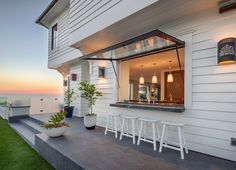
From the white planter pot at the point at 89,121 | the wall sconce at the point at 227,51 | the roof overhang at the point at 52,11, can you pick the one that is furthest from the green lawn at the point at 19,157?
the roof overhang at the point at 52,11

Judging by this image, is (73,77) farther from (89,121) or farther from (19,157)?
(19,157)

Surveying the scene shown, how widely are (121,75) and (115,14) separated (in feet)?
6.30

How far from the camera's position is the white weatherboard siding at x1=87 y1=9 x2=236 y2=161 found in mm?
2594

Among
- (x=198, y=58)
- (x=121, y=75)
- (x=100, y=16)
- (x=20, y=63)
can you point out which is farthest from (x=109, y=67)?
(x=20, y=63)

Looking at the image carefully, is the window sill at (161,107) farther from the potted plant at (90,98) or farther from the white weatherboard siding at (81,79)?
the white weatherboard siding at (81,79)

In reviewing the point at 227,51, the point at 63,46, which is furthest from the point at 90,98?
the point at 63,46

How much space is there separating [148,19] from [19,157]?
4372 millimetres

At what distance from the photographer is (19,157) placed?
11.8 feet

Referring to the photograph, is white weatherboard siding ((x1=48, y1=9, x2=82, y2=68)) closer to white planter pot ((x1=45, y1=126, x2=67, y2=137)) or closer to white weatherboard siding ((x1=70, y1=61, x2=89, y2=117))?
white weatherboard siding ((x1=70, y1=61, x2=89, y2=117))

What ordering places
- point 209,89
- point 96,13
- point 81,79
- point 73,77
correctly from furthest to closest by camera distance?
point 73,77
point 81,79
point 96,13
point 209,89

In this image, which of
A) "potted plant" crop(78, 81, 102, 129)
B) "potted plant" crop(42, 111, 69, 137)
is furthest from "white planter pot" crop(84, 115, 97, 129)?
"potted plant" crop(42, 111, 69, 137)

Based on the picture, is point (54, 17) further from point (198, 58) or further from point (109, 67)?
point (198, 58)

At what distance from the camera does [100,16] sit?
13.2 feet

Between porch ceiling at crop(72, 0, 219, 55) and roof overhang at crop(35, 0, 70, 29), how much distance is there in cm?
372
